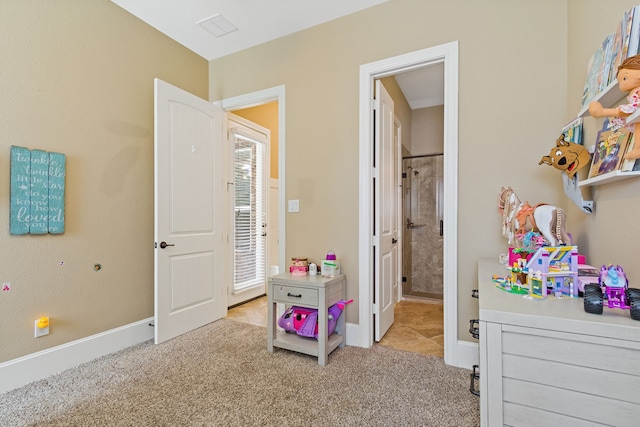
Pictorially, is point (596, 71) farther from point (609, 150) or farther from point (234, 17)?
point (234, 17)

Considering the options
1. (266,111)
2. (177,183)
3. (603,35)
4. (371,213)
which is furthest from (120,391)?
(266,111)

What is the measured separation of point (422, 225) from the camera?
4.42 metres

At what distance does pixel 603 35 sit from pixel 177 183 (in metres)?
2.96

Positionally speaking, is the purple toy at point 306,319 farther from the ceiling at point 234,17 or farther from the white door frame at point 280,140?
the ceiling at point 234,17

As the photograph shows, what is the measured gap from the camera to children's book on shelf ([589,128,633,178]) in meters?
1.09

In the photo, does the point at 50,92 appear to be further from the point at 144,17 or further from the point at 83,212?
the point at 144,17

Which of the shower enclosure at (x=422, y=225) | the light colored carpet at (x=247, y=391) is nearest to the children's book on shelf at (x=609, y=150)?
the light colored carpet at (x=247, y=391)

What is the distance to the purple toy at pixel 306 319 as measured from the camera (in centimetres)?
228

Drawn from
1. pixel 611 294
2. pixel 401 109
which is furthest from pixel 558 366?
pixel 401 109

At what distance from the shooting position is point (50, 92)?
2080mm

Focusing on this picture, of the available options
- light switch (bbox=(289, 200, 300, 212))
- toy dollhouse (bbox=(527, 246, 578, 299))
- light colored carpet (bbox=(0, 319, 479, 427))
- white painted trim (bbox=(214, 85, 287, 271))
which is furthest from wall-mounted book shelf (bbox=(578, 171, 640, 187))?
white painted trim (bbox=(214, 85, 287, 271))

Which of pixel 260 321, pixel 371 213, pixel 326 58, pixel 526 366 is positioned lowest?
pixel 260 321

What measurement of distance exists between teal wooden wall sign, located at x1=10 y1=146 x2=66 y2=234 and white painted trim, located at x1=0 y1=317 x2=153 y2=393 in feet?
2.73

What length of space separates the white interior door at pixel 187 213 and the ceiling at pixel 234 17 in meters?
0.60
